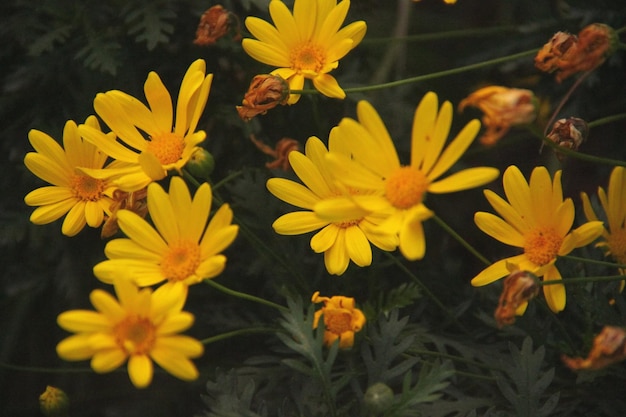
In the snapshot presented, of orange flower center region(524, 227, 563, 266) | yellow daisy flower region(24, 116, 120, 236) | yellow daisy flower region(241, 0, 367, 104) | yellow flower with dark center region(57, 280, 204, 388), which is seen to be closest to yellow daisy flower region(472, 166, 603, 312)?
orange flower center region(524, 227, 563, 266)

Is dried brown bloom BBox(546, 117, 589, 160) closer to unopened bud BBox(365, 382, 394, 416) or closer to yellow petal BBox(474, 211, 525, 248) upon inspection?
yellow petal BBox(474, 211, 525, 248)

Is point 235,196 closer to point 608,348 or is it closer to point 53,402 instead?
point 53,402

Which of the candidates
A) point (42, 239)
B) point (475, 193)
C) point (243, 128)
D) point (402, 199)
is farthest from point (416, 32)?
point (402, 199)

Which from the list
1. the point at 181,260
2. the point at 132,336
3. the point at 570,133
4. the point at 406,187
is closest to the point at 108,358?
the point at 132,336

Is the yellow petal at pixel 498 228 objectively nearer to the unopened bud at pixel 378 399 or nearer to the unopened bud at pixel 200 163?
the unopened bud at pixel 378 399

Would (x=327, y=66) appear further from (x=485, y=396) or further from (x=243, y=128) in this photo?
(x=485, y=396)

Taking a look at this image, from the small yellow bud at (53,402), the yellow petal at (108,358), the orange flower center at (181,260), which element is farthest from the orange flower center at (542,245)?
the small yellow bud at (53,402)
